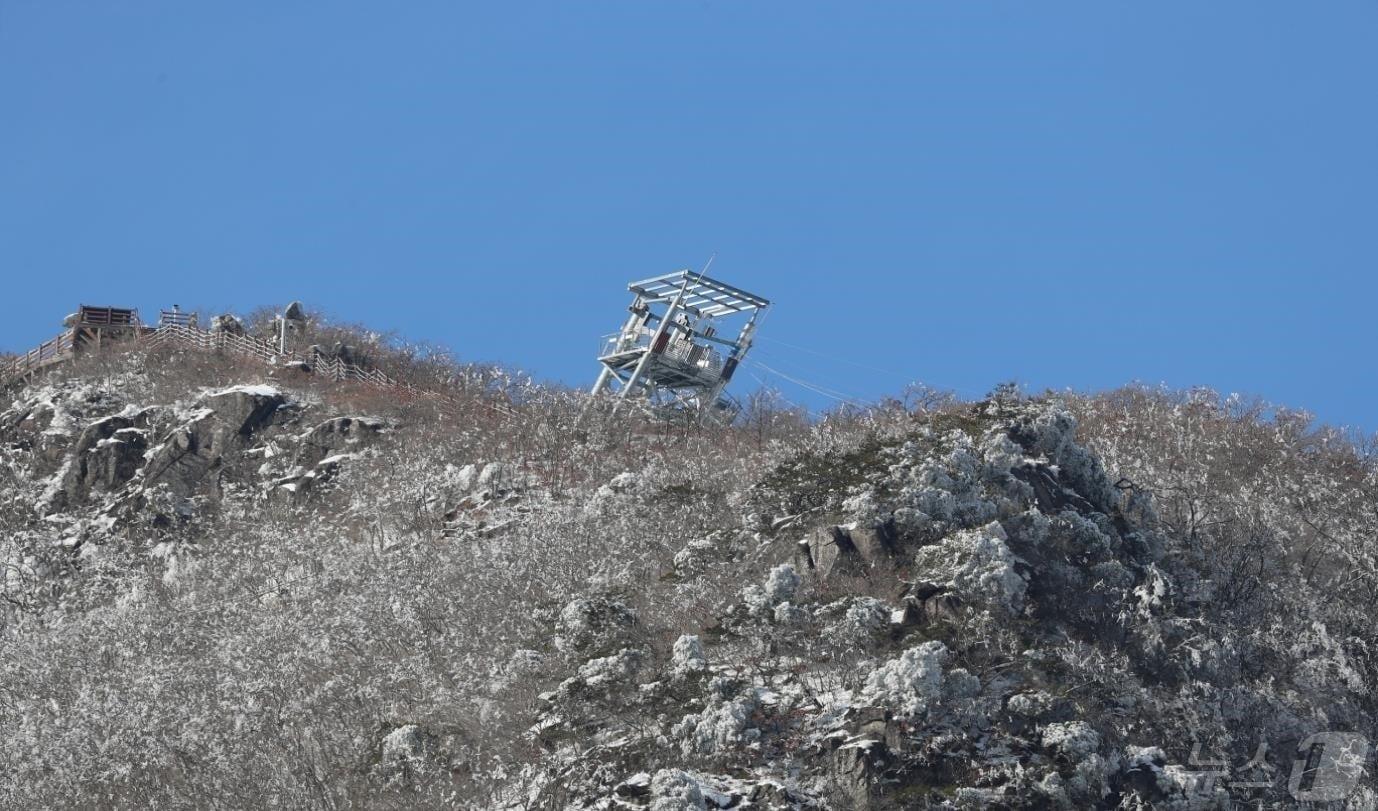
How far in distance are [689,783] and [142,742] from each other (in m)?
13.0

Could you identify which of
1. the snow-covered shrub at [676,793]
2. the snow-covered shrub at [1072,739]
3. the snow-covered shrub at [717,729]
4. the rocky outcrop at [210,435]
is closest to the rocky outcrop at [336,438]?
the rocky outcrop at [210,435]

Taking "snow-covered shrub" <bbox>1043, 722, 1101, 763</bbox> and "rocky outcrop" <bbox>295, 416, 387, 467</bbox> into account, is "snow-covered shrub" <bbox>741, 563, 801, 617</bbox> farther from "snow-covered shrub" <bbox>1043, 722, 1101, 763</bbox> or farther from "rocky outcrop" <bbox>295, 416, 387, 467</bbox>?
"rocky outcrop" <bbox>295, 416, 387, 467</bbox>

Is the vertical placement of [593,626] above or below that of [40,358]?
below

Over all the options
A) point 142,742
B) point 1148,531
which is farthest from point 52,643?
point 1148,531

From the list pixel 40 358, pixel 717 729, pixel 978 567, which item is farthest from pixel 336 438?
pixel 717 729

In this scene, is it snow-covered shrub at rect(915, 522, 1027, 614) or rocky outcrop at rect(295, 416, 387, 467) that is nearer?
snow-covered shrub at rect(915, 522, 1027, 614)

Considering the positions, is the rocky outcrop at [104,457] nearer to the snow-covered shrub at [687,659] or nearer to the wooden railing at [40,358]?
the wooden railing at [40,358]

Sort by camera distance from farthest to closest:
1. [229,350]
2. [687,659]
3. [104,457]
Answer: [229,350] < [104,457] < [687,659]

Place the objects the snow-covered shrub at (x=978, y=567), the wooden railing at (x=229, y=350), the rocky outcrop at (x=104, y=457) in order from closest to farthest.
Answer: the snow-covered shrub at (x=978, y=567)
the rocky outcrop at (x=104, y=457)
the wooden railing at (x=229, y=350)

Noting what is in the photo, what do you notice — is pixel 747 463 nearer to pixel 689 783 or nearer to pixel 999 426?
pixel 999 426

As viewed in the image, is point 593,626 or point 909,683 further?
point 593,626

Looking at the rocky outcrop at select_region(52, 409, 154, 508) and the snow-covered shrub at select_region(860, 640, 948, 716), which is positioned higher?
the rocky outcrop at select_region(52, 409, 154, 508)

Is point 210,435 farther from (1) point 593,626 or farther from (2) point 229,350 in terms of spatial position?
(1) point 593,626

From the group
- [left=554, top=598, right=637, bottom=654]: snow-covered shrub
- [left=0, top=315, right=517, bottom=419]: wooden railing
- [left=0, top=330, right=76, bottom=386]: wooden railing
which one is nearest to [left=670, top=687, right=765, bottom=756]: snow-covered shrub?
[left=554, top=598, right=637, bottom=654]: snow-covered shrub
